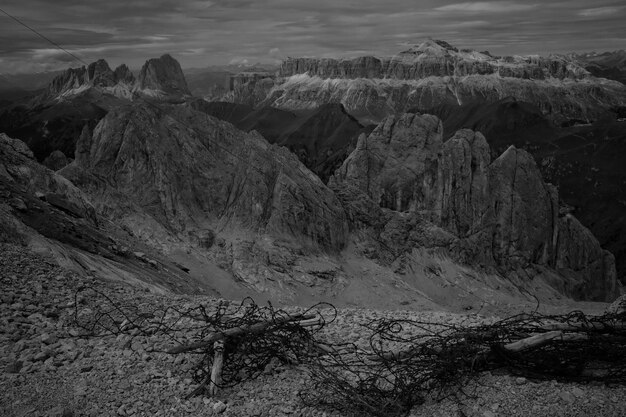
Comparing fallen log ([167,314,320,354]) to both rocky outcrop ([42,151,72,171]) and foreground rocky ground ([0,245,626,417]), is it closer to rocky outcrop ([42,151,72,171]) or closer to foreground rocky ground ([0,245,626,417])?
foreground rocky ground ([0,245,626,417])

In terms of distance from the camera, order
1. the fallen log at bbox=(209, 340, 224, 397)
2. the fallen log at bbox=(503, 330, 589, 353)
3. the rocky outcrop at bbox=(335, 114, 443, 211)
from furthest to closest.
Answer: the rocky outcrop at bbox=(335, 114, 443, 211), the fallen log at bbox=(209, 340, 224, 397), the fallen log at bbox=(503, 330, 589, 353)

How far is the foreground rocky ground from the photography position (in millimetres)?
9445

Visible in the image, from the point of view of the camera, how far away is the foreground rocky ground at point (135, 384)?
9445 mm

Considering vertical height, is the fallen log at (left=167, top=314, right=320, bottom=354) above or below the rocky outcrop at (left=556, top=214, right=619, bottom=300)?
above

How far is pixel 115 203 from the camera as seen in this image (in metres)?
53.0

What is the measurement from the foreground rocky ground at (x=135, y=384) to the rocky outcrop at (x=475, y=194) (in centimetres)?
6905

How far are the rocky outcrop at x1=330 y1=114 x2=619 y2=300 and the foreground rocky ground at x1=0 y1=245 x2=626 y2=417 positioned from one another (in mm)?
69049

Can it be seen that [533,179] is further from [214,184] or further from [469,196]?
[214,184]

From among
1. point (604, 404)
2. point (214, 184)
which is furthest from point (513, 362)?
point (214, 184)

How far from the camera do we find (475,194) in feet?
284

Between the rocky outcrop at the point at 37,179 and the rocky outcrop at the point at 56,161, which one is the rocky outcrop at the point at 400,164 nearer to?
the rocky outcrop at the point at 56,161

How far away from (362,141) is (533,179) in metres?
30.4

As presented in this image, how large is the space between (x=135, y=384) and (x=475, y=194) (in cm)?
8205

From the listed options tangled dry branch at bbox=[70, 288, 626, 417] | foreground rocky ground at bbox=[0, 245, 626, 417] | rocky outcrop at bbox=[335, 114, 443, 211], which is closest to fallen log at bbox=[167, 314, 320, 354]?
tangled dry branch at bbox=[70, 288, 626, 417]
